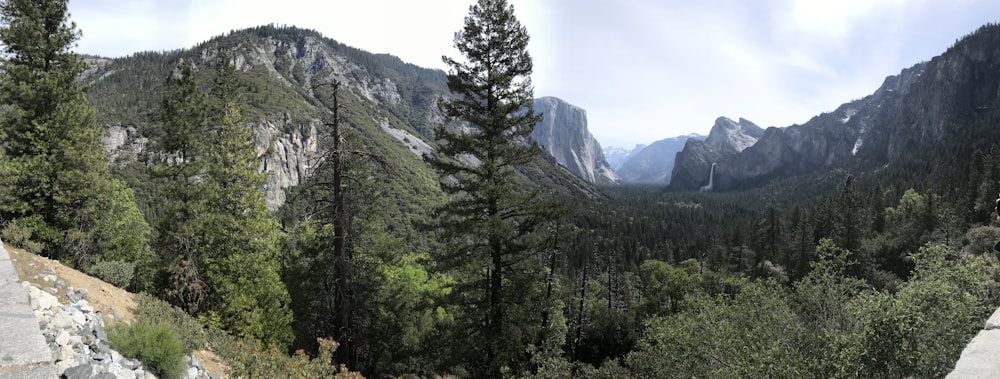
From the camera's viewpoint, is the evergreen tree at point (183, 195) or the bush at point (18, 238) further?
the evergreen tree at point (183, 195)

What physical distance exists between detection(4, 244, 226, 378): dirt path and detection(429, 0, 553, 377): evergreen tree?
699 cm

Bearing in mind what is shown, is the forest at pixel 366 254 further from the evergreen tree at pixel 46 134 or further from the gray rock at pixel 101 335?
the gray rock at pixel 101 335

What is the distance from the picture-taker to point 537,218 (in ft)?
48.0

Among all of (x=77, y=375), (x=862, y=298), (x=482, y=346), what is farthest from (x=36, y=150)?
(x=862, y=298)

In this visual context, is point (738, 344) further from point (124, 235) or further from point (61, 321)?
point (124, 235)

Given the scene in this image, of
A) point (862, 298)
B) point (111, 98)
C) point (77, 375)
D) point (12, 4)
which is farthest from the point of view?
point (111, 98)

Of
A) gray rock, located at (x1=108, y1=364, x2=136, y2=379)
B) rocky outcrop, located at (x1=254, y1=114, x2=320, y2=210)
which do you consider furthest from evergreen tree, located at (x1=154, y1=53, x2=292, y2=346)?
rocky outcrop, located at (x1=254, y1=114, x2=320, y2=210)

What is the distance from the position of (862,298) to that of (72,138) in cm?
2750

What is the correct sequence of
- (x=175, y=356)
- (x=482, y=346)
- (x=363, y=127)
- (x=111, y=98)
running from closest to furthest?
(x=175, y=356) < (x=482, y=346) < (x=111, y=98) < (x=363, y=127)

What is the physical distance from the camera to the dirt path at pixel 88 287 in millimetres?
9664

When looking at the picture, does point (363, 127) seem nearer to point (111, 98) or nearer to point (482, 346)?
point (111, 98)

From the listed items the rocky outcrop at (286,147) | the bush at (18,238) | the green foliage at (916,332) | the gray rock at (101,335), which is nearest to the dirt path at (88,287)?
the gray rock at (101,335)

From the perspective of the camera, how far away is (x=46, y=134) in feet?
55.3

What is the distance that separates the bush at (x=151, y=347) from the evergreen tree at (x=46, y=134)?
12.3 m
